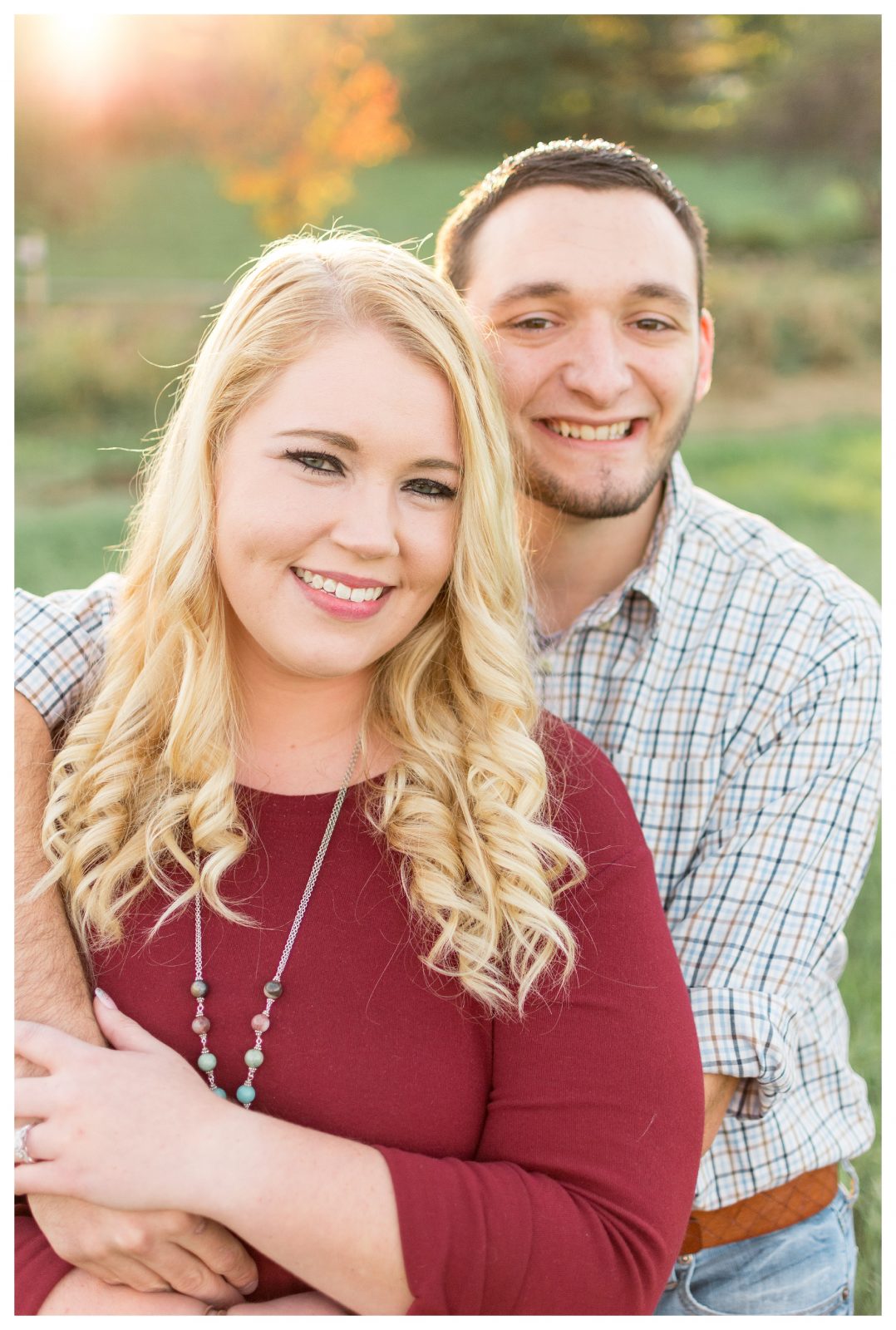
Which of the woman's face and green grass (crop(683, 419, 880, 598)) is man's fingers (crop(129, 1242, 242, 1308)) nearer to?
the woman's face

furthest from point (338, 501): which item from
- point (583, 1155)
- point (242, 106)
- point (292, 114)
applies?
point (242, 106)

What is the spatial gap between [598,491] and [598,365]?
0.25 meters

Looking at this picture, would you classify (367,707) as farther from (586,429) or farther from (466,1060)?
(586,429)

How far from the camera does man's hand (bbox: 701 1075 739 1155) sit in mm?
2047

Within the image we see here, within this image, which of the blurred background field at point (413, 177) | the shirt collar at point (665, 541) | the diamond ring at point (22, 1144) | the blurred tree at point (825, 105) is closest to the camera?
the diamond ring at point (22, 1144)

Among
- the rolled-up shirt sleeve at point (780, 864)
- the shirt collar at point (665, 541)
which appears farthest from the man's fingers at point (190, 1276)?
the shirt collar at point (665, 541)

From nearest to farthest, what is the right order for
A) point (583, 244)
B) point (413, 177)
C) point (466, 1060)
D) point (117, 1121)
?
point (117, 1121), point (466, 1060), point (583, 244), point (413, 177)

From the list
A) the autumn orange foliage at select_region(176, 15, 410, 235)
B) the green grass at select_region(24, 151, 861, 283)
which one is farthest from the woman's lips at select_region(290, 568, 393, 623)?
the green grass at select_region(24, 151, 861, 283)

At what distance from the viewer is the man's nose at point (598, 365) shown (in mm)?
2482

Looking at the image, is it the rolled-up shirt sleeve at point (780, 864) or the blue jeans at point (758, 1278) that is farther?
the blue jeans at point (758, 1278)

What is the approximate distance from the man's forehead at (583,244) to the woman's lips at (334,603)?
3.13 ft

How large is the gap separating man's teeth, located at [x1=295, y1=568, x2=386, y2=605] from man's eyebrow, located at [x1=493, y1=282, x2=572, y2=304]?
0.93 metres

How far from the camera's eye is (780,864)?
7.07 feet

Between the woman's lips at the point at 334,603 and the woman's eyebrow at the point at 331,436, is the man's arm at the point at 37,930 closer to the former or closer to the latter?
the woman's lips at the point at 334,603
